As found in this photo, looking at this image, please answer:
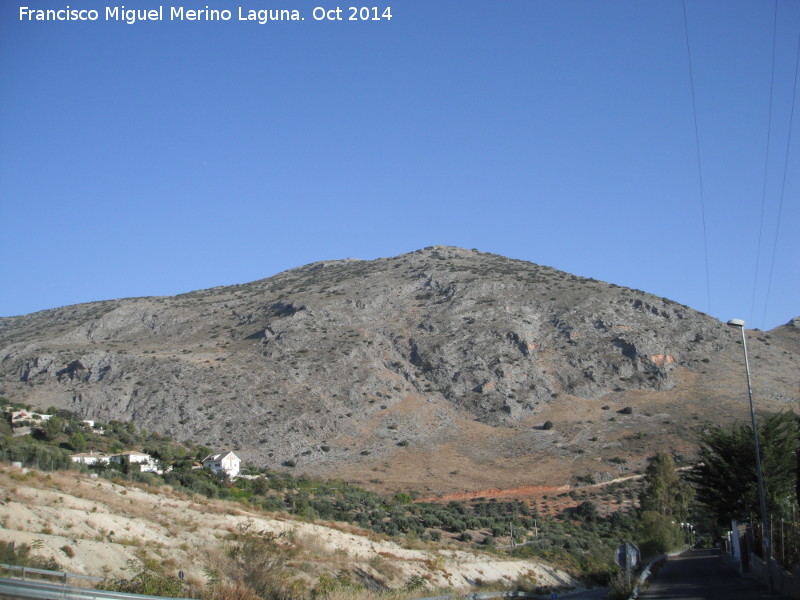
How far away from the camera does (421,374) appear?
300ft

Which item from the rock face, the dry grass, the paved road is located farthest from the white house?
the paved road

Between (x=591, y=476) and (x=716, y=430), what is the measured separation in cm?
2726

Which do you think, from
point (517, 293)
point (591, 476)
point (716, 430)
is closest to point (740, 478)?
point (716, 430)

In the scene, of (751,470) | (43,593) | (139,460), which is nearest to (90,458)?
(139,460)

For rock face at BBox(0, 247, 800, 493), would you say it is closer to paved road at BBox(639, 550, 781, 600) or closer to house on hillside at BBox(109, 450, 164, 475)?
house on hillside at BBox(109, 450, 164, 475)

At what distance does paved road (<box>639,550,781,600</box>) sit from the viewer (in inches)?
885

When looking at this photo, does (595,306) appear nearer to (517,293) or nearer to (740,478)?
(517,293)

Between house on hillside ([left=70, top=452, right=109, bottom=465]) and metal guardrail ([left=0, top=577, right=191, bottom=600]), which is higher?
house on hillside ([left=70, top=452, right=109, bottom=465])

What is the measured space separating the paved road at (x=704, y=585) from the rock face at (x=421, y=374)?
3163 centimetres

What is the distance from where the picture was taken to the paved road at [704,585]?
22.5 m

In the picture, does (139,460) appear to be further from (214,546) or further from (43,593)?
(43,593)

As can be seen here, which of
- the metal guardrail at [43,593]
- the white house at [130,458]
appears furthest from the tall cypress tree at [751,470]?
the white house at [130,458]

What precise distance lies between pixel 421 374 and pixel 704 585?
214ft

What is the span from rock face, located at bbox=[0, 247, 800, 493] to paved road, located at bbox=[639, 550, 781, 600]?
104 feet
